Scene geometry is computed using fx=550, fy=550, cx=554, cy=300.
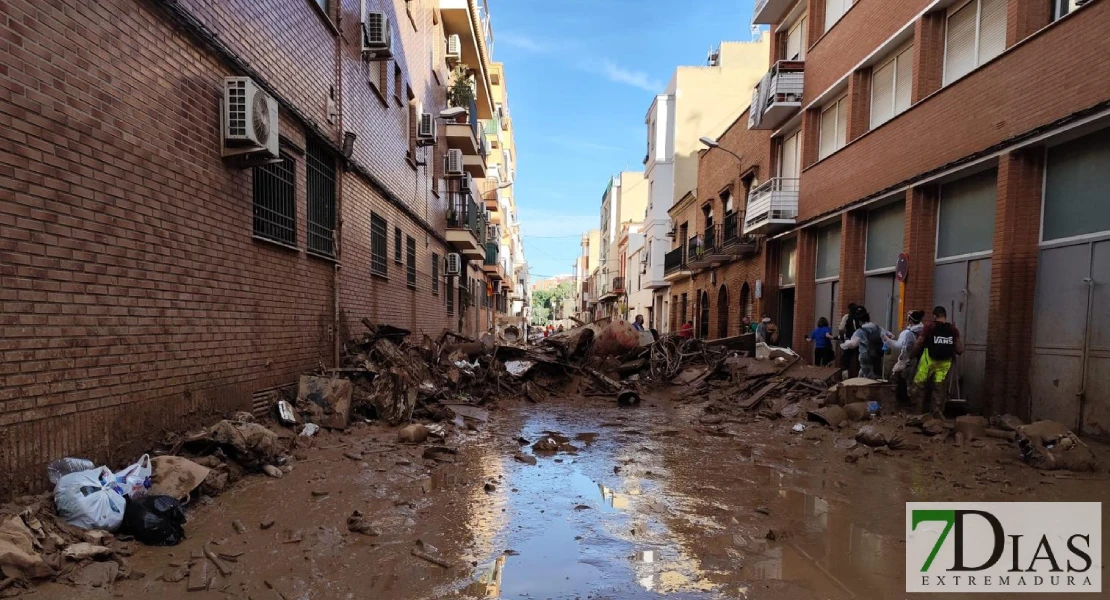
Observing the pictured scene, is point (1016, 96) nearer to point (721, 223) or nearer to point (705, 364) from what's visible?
point (705, 364)

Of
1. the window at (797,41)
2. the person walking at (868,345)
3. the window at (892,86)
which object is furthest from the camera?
the window at (797,41)

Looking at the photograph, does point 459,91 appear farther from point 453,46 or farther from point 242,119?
point 242,119

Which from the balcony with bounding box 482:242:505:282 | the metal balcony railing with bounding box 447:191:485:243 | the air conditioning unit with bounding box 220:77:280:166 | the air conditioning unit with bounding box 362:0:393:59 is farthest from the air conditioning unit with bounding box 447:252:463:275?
the air conditioning unit with bounding box 220:77:280:166

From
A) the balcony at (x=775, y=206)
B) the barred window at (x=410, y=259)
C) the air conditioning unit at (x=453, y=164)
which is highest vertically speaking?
the air conditioning unit at (x=453, y=164)

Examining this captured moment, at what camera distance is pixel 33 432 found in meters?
3.39

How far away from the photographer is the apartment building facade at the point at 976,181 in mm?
6770

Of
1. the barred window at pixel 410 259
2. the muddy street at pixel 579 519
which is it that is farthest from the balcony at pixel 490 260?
the muddy street at pixel 579 519

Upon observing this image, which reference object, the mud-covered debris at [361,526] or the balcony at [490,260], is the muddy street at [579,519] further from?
the balcony at [490,260]

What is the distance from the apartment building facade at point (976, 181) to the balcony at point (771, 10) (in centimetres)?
214

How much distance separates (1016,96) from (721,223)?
44.2 ft

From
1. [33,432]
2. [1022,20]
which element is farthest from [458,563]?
[1022,20]

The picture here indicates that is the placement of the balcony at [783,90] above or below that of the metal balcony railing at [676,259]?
above

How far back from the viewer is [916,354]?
796 centimetres

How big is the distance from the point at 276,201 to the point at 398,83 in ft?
23.9
